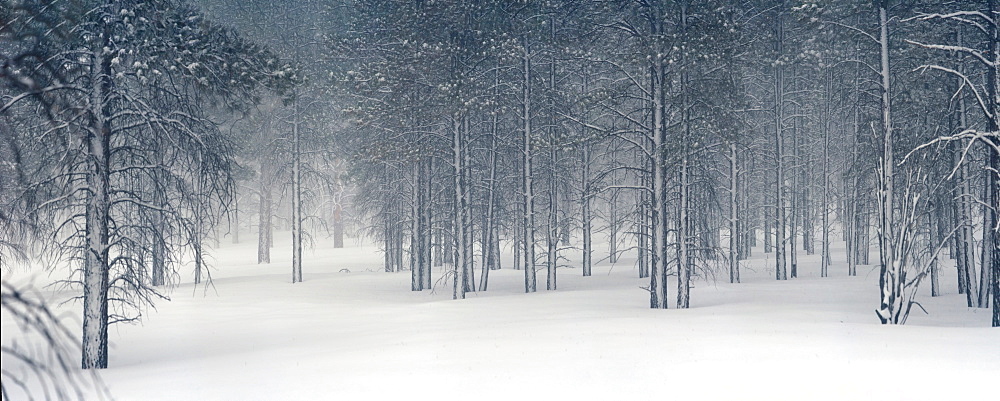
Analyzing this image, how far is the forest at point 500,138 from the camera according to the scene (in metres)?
10.8

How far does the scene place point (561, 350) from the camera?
35.9ft

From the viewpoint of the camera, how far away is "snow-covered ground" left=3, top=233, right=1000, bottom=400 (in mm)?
8680

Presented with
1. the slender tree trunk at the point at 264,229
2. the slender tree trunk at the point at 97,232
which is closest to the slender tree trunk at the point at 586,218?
the slender tree trunk at the point at 97,232

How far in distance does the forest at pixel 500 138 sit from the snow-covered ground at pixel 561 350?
0.19m

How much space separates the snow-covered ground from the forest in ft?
0.63

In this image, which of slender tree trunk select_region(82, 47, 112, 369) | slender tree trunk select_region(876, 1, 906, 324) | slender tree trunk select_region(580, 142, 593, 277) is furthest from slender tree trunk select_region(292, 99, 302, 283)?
slender tree trunk select_region(876, 1, 906, 324)

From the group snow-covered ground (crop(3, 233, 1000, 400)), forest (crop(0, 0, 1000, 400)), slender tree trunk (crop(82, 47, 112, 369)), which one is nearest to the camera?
snow-covered ground (crop(3, 233, 1000, 400))

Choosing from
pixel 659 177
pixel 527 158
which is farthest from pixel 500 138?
pixel 659 177

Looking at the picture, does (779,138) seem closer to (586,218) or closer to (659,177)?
(586,218)

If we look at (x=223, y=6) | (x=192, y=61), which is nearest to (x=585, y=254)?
(x=223, y=6)

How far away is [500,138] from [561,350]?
11.0 metres

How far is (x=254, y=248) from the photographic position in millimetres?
49750

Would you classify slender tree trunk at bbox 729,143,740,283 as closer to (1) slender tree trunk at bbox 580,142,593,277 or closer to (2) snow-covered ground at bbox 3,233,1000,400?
(2) snow-covered ground at bbox 3,233,1000,400

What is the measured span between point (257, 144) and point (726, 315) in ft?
75.7
